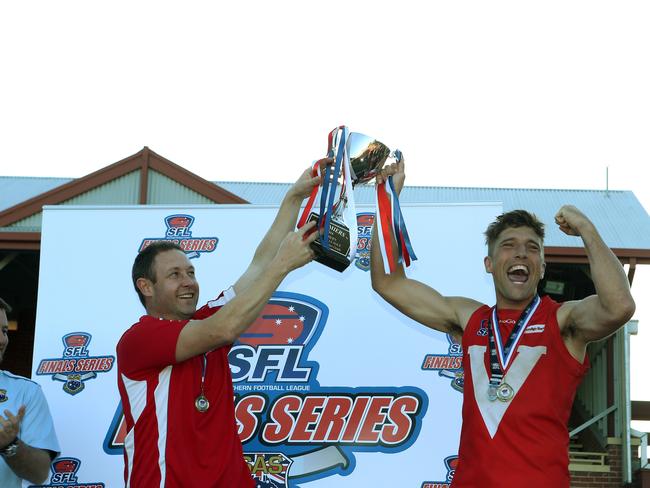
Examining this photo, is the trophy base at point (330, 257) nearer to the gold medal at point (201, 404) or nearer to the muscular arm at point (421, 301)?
the muscular arm at point (421, 301)

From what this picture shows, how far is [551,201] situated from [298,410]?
692cm

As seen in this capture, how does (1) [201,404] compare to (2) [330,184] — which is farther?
(2) [330,184]

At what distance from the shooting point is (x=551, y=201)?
1197 centimetres

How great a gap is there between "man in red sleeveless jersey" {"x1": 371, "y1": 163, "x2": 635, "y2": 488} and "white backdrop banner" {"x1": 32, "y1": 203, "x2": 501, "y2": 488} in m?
2.13

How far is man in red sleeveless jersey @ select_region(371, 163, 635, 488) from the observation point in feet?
10.9

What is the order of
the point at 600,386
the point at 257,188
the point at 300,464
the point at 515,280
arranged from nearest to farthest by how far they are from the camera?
the point at 515,280 < the point at 300,464 < the point at 600,386 < the point at 257,188

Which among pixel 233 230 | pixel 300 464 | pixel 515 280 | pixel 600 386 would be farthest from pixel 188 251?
pixel 600 386

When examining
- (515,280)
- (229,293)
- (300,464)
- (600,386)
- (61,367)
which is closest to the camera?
(515,280)

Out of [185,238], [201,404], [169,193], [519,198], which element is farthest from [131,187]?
[201,404]

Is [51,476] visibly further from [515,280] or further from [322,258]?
[515,280]

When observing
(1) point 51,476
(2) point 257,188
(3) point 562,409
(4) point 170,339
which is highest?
(2) point 257,188

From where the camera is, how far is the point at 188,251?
247 inches

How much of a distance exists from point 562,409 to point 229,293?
4.91 feet

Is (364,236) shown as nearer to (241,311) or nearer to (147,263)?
(147,263)
